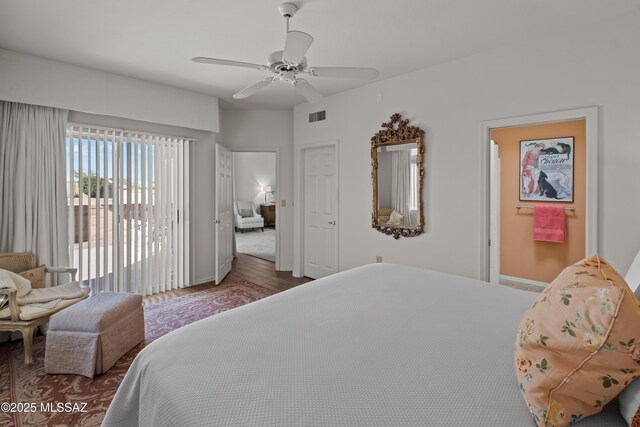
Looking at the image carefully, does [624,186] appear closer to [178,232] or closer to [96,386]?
[96,386]

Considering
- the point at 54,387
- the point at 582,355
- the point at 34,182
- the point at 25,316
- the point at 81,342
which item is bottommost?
the point at 54,387

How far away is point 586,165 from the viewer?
262 cm

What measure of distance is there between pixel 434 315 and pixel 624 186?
2056 millimetres

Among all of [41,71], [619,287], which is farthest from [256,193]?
[619,287]

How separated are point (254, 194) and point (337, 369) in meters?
9.45

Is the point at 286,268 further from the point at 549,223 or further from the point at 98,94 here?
the point at 549,223

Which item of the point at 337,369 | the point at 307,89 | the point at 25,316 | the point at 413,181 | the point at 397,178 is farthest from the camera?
the point at 397,178

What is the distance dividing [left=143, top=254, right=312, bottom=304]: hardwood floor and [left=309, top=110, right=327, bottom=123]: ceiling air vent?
2.29m

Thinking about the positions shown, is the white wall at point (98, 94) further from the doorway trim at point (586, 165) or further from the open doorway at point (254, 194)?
the open doorway at point (254, 194)

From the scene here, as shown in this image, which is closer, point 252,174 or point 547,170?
point 547,170

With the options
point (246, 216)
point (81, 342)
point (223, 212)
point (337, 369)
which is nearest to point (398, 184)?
point (223, 212)

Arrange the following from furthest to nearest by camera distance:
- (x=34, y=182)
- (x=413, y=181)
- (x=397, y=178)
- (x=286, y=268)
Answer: (x=286, y=268), (x=397, y=178), (x=413, y=181), (x=34, y=182)

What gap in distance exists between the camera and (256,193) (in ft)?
33.7

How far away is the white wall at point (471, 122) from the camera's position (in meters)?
2.46
